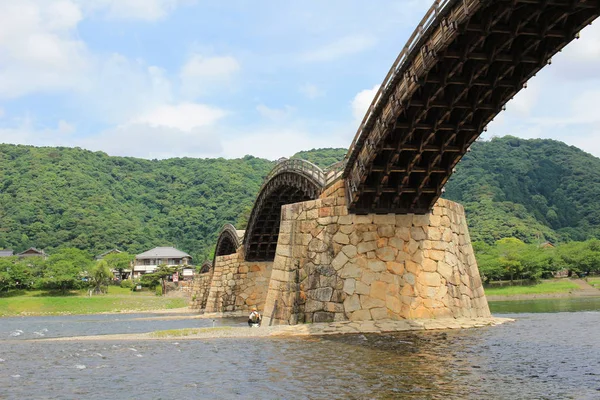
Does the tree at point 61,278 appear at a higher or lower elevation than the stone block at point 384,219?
lower

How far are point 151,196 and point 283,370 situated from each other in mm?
140689

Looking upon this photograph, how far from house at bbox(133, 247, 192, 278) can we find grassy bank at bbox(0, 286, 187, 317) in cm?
3169

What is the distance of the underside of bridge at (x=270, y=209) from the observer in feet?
110

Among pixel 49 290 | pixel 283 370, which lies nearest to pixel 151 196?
pixel 49 290

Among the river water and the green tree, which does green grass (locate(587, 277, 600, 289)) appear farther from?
the green tree

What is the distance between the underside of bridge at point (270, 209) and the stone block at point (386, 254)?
8.08 metres

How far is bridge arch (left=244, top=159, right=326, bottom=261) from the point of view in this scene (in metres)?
29.7

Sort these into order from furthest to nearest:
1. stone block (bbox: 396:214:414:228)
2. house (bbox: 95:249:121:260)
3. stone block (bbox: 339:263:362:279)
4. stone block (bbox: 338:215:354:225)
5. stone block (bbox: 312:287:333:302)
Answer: house (bbox: 95:249:121:260), stone block (bbox: 396:214:414:228), stone block (bbox: 338:215:354:225), stone block (bbox: 312:287:333:302), stone block (bbox: 339:263:362:279)

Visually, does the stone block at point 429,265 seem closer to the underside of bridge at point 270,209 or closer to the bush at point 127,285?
the underside of bridge at point 270,209

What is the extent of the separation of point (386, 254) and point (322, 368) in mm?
9786

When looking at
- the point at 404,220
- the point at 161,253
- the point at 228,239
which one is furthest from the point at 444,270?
the point at 161,253

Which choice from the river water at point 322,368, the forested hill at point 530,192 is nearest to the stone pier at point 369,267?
the river water at point 322,368

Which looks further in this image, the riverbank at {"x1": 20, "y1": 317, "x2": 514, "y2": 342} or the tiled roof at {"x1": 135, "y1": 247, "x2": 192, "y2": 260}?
the tiled roof at {"x1": 135, "y1": 247, "x2": 192, "y2": 260}

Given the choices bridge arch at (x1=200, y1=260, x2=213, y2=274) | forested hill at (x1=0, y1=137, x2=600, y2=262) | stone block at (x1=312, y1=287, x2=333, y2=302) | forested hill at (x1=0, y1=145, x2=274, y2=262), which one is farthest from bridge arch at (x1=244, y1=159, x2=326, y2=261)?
forested hill at (x1=0, y1=145, x2=274, y2=262)
